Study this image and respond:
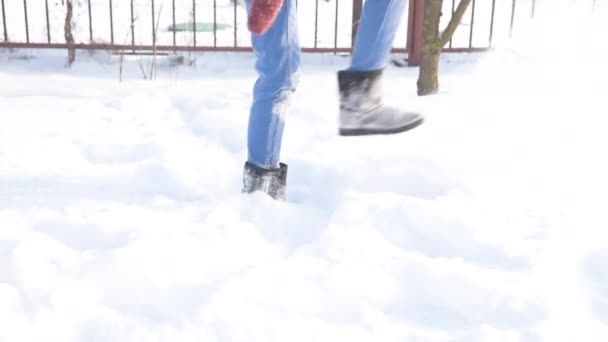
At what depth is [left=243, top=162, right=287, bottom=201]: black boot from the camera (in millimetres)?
2396

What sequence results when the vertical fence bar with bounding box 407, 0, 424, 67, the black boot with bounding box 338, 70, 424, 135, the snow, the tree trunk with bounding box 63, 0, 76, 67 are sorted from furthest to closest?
the snow → the vertical fence bar with bounding box 407, 0, 424, 67 → the tree trunk with bounding box 63, 0, 76, 67 → the black boot with bounding box 338, 70, 424, 135

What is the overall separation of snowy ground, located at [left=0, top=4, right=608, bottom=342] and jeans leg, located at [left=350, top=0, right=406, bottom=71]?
Answer: 0.44m

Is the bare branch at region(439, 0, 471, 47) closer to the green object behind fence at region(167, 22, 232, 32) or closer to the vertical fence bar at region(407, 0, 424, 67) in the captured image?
the vertical fence bar at region(407, 0, 424, 67)

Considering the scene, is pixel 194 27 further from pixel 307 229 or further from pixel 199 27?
pixel 307 229

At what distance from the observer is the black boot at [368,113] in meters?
2.31

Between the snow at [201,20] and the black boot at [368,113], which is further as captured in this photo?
the snow at [201,20]

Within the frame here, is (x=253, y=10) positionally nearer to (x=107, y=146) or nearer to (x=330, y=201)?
(x=330, y=201)

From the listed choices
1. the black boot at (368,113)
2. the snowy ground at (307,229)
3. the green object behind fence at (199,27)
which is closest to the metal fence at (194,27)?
the green object behind fence at (199,27)

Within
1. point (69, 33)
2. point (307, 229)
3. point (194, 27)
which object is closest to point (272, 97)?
point (307, 229)

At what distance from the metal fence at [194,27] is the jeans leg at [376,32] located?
140 inches

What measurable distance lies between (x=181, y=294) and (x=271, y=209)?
592 mm

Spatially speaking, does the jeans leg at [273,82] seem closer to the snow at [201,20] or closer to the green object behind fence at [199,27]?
the snow at [201,20]

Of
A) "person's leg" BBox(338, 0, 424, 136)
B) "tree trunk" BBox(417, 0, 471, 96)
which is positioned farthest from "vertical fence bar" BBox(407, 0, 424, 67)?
"person's leg" BBox(338, 0, 424, 136)

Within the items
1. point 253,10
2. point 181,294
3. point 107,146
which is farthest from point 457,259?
point 107,146
